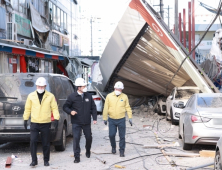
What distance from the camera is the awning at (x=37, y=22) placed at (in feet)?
87.8

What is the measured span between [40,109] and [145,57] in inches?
433

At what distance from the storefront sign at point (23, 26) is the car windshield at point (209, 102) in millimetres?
16539

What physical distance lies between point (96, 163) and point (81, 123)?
918mm

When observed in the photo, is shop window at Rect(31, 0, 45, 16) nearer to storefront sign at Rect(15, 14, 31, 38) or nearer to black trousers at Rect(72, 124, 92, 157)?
storefront sign at Rect(15, 14, 31, 38)

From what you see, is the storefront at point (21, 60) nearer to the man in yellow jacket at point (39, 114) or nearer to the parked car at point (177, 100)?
the parked car at point (177, 100)

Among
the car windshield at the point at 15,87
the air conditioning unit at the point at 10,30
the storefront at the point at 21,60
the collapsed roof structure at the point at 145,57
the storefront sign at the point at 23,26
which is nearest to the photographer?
the car windshield at the point at 15,87

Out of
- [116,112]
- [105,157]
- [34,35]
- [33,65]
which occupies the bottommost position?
[105,157]

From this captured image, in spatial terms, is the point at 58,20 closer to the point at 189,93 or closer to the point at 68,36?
the point at 68,36

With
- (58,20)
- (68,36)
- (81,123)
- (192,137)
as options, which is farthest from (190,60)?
(68,36)

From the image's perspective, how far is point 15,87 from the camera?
875cm

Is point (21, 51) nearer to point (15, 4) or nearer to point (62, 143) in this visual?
point (15, 4)

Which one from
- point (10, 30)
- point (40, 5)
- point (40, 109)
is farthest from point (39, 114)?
point (40, 5)

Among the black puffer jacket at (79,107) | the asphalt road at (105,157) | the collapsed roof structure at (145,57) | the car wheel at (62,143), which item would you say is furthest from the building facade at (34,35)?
the black puffer jacket at (79,107)

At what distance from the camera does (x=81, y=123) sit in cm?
812
